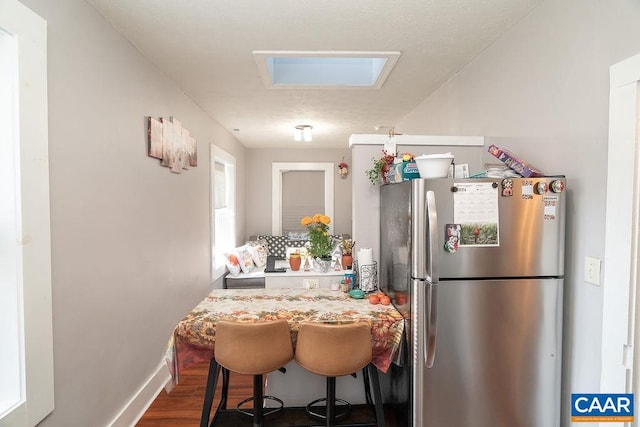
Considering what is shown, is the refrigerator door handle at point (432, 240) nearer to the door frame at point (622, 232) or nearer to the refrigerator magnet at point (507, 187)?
the refrigerator magnet at point (507, 187)

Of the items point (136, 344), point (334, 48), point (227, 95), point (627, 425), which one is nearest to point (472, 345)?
point (627, 425)

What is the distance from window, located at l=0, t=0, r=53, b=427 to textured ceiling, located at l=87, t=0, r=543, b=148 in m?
0.62

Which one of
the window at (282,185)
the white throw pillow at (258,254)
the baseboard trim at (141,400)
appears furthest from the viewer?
the window at (282,185)

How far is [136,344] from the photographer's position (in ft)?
7.89

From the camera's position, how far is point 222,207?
16.4 feet

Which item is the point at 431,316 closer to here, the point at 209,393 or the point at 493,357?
the point at 493,357

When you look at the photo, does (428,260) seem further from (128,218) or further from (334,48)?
(128,218)

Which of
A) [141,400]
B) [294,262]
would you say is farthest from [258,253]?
[141,400]

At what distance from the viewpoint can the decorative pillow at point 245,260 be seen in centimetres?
502

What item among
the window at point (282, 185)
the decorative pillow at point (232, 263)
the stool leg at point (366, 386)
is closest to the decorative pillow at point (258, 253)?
the decorative pillow at point (232, 263)

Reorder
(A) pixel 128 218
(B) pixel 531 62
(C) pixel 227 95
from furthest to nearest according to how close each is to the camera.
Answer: (C) pixel 227 95, (A) pixel 128 218, (B) pixel 531 62

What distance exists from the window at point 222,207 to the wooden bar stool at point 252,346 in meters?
2.55

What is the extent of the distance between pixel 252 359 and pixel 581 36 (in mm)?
2063

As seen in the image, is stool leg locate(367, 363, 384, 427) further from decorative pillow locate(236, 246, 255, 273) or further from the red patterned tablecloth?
decorative pillow locate(236, 246, 255, 273)
